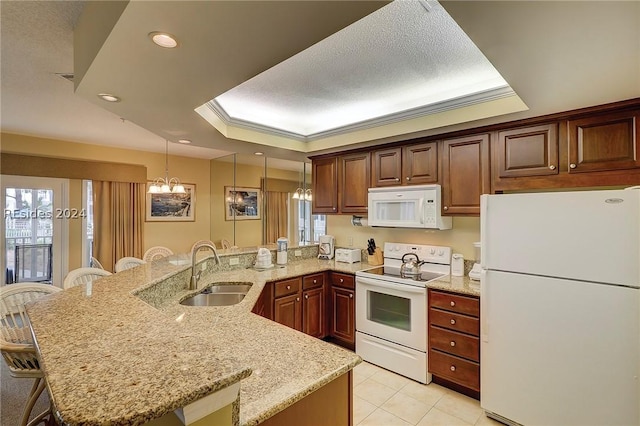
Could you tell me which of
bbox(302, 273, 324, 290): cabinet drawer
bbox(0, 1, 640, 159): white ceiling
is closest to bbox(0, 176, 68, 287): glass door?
bbox(0, 1, 640, 159): white ceiling

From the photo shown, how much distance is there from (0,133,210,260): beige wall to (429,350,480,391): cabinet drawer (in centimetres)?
454

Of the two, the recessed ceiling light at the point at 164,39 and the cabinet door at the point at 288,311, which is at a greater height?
the recessed ceiling light at the point at 164,39

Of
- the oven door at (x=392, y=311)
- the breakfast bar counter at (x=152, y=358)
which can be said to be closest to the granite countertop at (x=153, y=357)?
the breakfast bar counter at (x=152, y=358)

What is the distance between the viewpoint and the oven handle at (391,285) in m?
2.80

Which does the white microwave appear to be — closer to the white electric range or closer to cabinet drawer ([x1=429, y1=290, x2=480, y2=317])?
the white electric range

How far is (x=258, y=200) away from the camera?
5.70m

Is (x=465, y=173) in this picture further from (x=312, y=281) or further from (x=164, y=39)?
(x=164, y=39)

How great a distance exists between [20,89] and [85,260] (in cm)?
287

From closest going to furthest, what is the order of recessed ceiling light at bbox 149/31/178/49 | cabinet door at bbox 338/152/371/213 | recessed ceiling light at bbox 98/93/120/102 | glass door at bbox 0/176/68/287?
1. recessed ceiling light at bbox 149/31/178/49
2. recessed ceiling light at bbox 98/93/120/102
3. cabinet door at bbox 338/152/371/213
4. glass door at bbox 0/176/68/287

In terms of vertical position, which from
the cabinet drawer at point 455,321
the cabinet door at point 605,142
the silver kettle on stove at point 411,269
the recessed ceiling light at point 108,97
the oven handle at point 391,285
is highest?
the recessed ceiling light at point 108,97

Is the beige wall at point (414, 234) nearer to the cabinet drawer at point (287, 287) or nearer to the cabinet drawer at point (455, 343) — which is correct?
the cabinet drawer at point (455, 343)

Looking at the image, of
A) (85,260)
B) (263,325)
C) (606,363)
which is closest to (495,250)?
(606,363)

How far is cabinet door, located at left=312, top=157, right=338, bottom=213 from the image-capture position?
3.91 meters

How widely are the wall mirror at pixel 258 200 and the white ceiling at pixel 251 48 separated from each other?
9.17 feet
